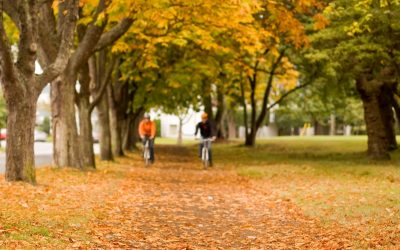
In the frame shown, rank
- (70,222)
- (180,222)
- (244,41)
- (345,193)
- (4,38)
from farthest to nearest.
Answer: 1. (244,41)
2. (345,193)
3. (4,38)
4. (180,222)
5. (70,222)

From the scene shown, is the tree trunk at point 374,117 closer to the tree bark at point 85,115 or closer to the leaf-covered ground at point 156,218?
the leaf-covered ground at point 156,218

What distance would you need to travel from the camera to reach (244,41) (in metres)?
24.8

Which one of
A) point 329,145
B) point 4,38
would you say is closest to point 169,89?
point 329,145

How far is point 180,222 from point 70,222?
6.85 feet

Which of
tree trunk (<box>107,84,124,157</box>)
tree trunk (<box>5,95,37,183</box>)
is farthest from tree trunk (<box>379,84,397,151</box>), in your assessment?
tree trunk (<box>5,95,37,183</box>)

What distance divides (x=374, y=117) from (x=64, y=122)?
12710 millimetres

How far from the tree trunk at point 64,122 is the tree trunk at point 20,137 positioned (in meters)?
4.97

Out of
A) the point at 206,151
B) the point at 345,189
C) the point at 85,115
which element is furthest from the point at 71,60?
the point at 345,189

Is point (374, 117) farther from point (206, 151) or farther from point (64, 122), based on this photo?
point (64, 122)

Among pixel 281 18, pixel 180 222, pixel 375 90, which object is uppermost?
pixel 281 18

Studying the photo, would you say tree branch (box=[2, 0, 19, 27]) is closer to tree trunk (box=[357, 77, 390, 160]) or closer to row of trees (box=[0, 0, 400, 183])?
row of trees (box=[0, 0, 400, 183])

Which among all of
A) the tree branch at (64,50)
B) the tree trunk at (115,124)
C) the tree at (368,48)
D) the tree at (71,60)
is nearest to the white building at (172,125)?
the tree trunk at (115,124)

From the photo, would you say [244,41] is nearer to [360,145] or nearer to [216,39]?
[216,39]

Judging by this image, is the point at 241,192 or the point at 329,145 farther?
the point at 329,145
